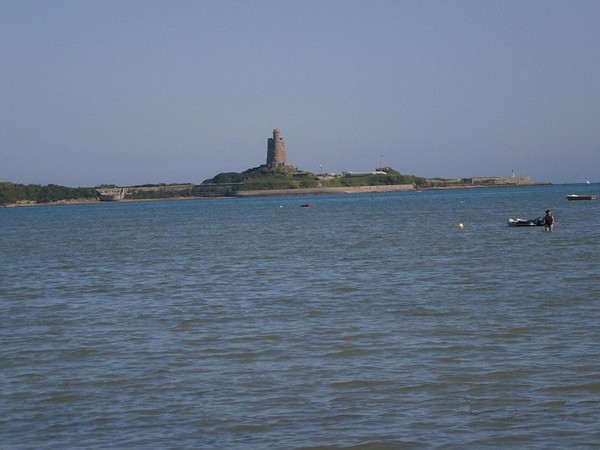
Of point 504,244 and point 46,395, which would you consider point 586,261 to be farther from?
point 46,395

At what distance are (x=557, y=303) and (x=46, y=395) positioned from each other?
10.7 meters

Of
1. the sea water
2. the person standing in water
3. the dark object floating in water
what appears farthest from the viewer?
the dark object floating in water

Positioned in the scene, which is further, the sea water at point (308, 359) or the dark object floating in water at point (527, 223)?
the dark object floating in water at point (527, 223)

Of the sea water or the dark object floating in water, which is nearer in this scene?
the sea water

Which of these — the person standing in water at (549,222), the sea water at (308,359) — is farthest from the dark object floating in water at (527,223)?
the sea water at (308,359)

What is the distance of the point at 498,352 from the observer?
13.9 m

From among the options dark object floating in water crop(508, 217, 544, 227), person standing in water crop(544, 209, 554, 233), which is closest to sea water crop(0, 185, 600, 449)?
person standing in water crop(544, 209, 554, 233)

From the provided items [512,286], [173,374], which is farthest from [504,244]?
[173,374]

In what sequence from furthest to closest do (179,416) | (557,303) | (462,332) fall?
(557,303) < (462,332) < (179,416)

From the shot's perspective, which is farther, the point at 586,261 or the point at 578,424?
the point at 586,261

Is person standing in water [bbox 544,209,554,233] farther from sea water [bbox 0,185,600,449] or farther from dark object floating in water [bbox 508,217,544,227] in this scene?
sea water [bbox 0,185,600,449]

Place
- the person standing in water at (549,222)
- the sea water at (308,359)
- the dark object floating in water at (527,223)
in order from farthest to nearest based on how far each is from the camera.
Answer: the dark object floating in water at (527,223)
the person standing in water at (549,222)
the sea water at (308,359)

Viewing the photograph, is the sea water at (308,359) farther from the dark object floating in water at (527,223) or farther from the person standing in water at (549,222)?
the dark object floating in water at (527,223)

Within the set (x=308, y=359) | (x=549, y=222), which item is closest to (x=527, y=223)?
(x=549, y=222)
